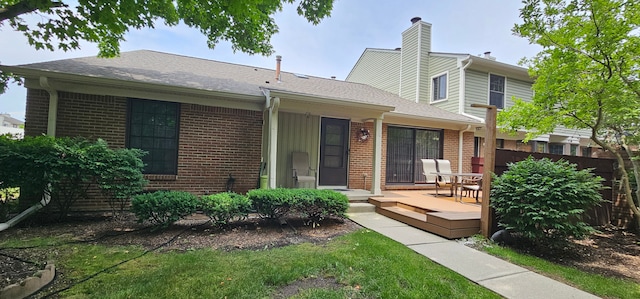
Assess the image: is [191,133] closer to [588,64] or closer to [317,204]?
[317,204]

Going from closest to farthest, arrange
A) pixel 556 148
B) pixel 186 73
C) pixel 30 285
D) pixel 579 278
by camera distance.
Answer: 1. pixel 30 285
2. pixel 579 278
3. pixel 186 73
4. pixel 556 148

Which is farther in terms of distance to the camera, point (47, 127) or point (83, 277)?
point (47, 127)

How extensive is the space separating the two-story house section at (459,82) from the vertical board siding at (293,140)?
20.2ft

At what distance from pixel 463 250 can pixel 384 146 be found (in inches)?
185

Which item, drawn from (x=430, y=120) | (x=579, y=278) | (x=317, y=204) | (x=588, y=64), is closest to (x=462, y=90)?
(x=430, y=120)

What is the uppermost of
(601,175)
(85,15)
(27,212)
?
(85,15)

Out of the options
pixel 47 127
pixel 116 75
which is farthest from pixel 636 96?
pixel 47 127

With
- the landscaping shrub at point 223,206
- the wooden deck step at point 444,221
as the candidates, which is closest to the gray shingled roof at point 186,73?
the landscaping shrub at point 223,206

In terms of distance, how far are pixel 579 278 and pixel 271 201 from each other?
13.7 ft

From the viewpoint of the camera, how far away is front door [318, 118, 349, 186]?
7.86 m

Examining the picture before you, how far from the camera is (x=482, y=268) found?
11.2 feet

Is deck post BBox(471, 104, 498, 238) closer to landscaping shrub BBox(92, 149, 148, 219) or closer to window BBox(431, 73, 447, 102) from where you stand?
landscaping shrub BBox(92, 149, 148, 219)

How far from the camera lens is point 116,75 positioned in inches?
217

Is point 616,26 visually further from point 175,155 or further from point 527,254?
point 175,155
